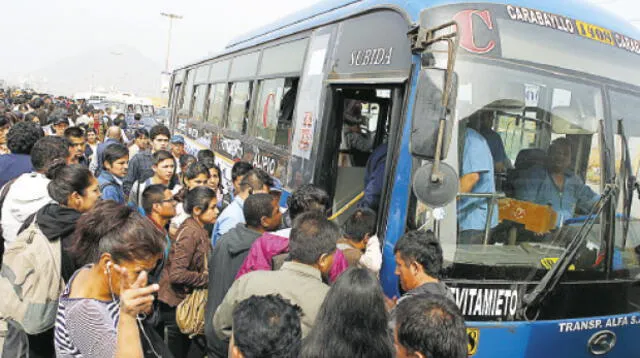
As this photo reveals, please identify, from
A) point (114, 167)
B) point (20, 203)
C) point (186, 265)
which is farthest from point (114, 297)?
point (114, 167)

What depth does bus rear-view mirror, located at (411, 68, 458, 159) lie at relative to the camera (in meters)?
3.11

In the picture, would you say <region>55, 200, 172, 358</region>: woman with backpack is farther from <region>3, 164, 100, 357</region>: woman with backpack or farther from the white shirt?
the white shirt

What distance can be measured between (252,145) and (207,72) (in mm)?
4736

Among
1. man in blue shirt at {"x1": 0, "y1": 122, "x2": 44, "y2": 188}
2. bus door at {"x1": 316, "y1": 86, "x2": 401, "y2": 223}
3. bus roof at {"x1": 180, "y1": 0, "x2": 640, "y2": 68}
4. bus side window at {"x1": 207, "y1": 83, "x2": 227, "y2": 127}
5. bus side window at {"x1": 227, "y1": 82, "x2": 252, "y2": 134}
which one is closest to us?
bus roof at {"x1": 180, "y1": 0, "x2": 640, "y2": 68}

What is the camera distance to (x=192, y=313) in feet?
11.5

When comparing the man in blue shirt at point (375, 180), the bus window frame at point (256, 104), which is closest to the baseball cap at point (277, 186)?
the bus window frame at point (256, 104)

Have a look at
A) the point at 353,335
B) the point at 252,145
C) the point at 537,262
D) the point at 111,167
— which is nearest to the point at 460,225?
the point at 537,262

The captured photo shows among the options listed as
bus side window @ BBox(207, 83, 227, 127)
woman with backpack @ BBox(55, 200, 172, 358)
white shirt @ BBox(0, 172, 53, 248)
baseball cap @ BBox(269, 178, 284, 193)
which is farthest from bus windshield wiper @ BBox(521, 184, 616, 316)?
bus side window @ BBox(207, 83, 227, 127)

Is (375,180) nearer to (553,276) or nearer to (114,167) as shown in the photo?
(553,276)

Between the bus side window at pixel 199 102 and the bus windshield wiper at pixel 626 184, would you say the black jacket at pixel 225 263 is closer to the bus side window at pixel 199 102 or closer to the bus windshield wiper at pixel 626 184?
the bus windshield wiper at pixel 626 184

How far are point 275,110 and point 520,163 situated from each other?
316 centimetres

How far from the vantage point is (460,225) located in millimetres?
3330

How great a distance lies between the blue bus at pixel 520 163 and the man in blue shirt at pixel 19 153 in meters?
3.40

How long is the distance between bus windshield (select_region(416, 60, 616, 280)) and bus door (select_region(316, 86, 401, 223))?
0.82m
